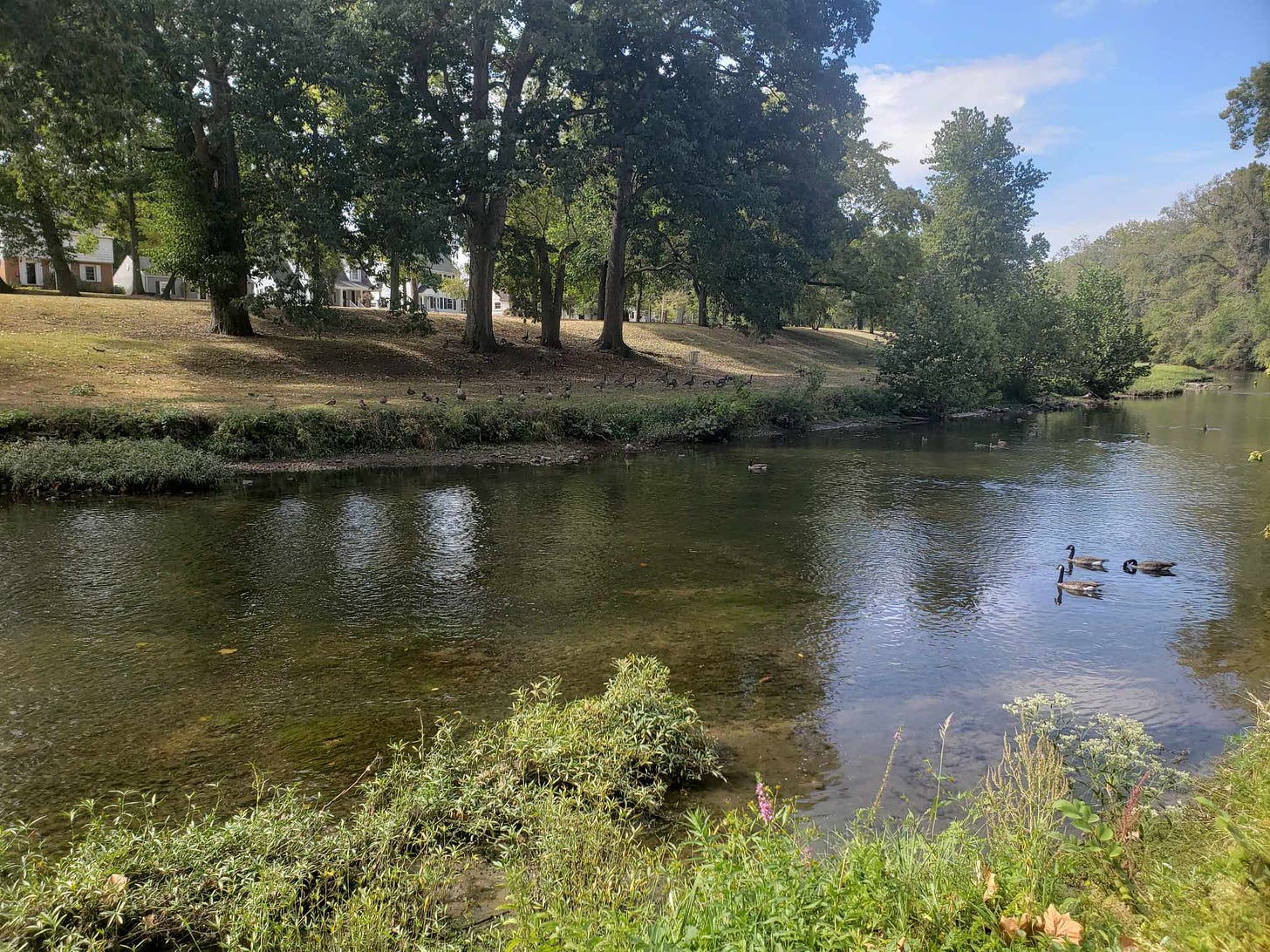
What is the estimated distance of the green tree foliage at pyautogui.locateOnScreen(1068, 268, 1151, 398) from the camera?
1796 inches

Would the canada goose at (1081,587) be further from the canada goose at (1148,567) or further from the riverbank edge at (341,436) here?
the riverbank edge at (341,436)

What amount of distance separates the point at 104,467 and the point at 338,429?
5594 millimetres

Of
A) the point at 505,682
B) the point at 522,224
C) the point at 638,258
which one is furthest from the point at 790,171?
the point at 505,682

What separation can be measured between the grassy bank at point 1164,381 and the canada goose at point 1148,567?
43335 millimetres

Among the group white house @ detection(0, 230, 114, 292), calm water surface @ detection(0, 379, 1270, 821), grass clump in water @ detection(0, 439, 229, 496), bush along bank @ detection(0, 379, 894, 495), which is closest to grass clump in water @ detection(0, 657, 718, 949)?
calm water surface @ detection(0, 379, 1270, 821)

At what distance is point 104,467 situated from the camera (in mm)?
16844

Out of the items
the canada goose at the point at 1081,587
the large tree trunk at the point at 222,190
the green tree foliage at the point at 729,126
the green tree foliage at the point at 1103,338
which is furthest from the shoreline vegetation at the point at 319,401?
the canada goose at the point at 1081,587

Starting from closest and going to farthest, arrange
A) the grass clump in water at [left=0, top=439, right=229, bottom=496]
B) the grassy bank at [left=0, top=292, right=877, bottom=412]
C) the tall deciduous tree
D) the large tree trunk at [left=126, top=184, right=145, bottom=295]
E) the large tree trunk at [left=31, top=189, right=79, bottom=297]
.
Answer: the grass clump in water at [left=0, top=439, right=229, bottom=496]
the grassy bank at [left=0, top=292, right=877, bottom=412]
the tall deciduous tree
the large tree trunk at [left=31, top=189, right=79, bottom=297]
the large tree trunk at [left=126, top=184, right=145, bottom=295]

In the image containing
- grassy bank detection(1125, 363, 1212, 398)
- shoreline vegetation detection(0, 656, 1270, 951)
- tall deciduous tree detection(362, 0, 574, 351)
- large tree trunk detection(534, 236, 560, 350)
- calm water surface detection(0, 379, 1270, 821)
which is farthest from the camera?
grassy bank detection(1125, 363, 1212, 398)

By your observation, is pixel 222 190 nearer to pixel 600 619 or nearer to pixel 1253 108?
pixel 600 619

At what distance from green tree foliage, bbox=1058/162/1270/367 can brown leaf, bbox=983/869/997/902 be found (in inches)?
3154

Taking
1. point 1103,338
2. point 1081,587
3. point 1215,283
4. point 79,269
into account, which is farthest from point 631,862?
point 1215,283

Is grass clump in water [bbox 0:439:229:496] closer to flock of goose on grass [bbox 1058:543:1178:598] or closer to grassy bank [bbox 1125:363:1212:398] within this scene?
flock of goose on grass [bbox 1058:543:1178:598]

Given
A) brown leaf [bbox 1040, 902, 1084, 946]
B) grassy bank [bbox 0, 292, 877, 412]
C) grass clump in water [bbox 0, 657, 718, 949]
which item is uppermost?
grassy bank [bbox 0, 292, 877, 412]
